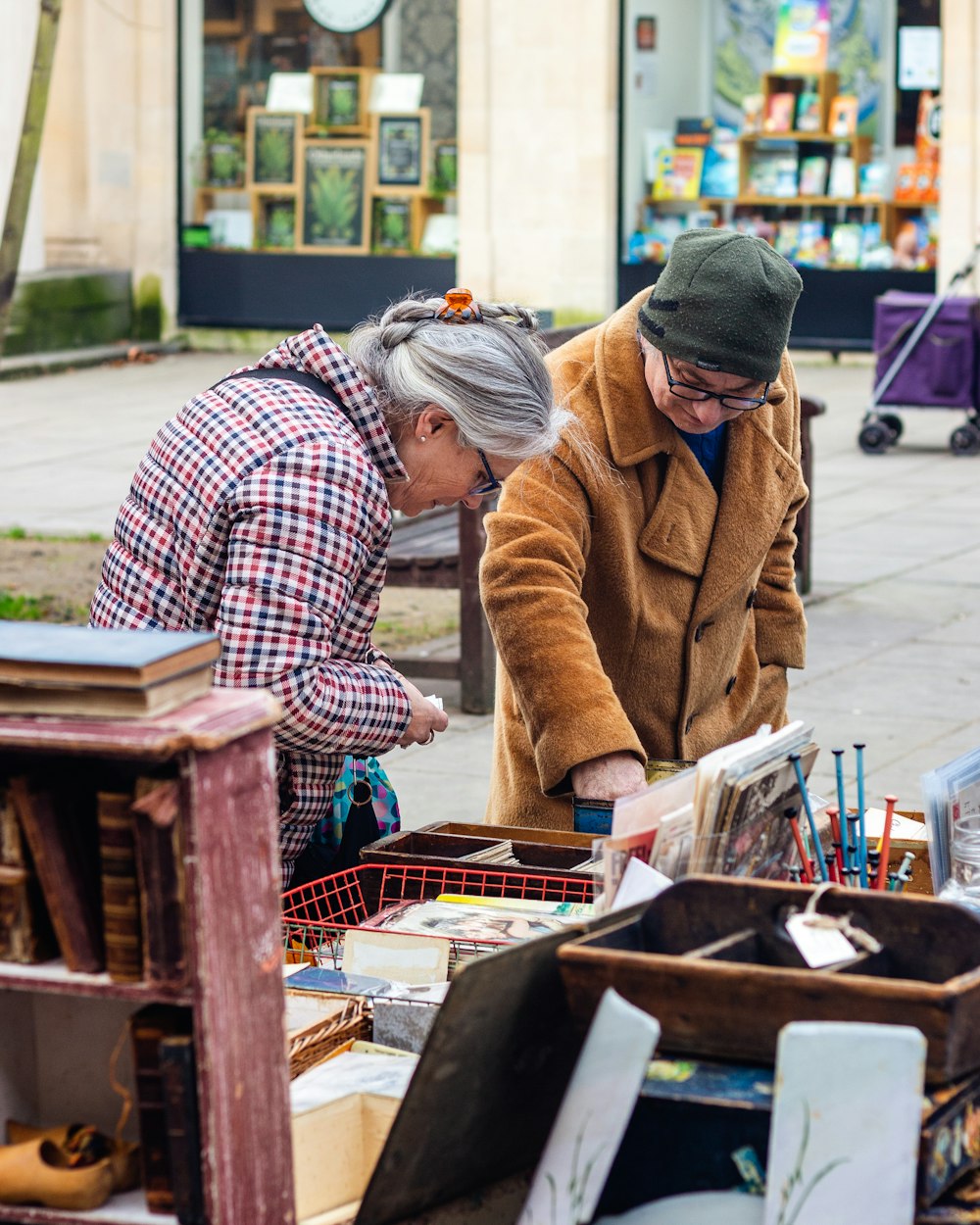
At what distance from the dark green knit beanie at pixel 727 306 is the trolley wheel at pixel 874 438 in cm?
888

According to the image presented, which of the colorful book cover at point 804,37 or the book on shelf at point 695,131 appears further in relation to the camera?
the book on shelf at point 695,131

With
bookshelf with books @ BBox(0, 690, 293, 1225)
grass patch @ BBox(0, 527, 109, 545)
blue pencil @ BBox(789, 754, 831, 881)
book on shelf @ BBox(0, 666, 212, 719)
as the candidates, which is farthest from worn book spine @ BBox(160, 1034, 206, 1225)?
grass patch @ BBox(0, 527, 109, 545)

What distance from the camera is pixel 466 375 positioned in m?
2.92

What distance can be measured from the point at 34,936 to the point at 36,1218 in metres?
0.31

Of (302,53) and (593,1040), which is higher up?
(302,53)

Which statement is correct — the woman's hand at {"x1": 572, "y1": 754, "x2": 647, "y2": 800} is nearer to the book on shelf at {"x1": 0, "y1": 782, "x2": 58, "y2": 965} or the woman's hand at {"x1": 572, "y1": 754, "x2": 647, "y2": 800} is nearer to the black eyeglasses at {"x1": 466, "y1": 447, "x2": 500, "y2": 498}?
the black eyeglasses at {"x1": 466, "y1": 447, "x2": 500, "y2": 498}

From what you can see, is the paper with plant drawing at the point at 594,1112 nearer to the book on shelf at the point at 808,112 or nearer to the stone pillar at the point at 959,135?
the stone pillar at the point at 959,135

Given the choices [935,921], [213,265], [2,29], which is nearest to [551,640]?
[935,921]

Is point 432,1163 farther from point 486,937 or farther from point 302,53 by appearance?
point 302,53

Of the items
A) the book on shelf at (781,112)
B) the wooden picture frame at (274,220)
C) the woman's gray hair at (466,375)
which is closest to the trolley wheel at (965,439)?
the book on shelf at (781,112)

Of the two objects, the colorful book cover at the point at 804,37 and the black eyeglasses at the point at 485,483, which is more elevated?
the colorful book cover at the point at 804,37

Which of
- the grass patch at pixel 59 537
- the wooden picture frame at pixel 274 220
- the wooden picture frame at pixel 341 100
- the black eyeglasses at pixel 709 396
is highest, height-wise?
the wooden picture frame at pixel 341 100

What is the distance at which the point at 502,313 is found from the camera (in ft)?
9.93

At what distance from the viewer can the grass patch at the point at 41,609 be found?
7.77 meters
